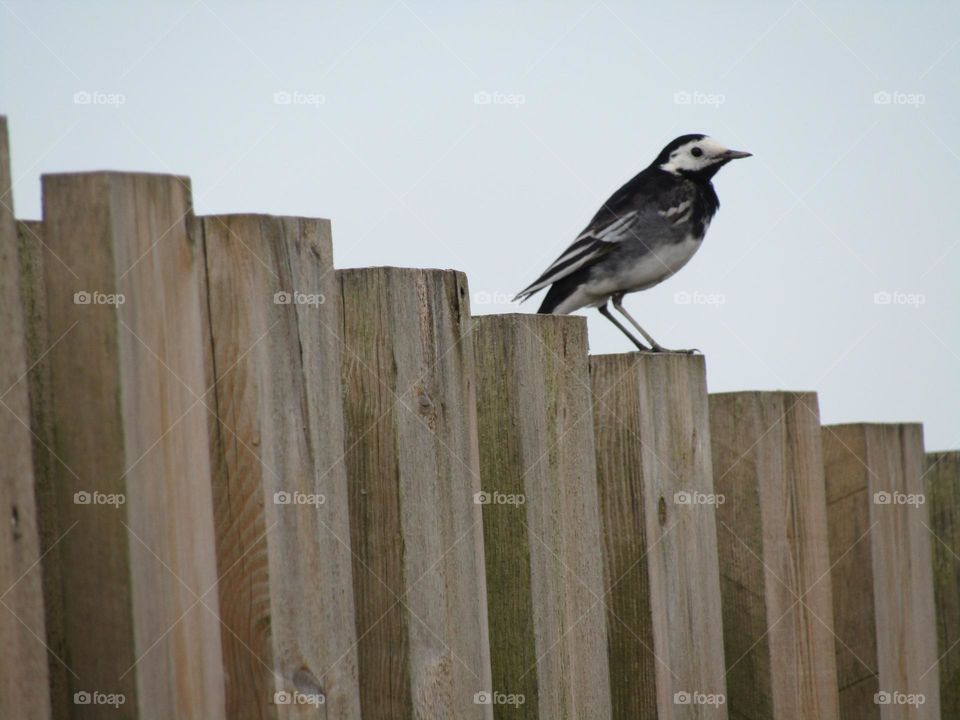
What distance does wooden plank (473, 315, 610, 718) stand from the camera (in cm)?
368

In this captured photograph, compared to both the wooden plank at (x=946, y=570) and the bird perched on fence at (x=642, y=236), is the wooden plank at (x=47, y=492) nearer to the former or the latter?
the wooden plank at (x=946, y=570)

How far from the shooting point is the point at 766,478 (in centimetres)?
462

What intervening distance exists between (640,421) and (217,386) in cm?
178

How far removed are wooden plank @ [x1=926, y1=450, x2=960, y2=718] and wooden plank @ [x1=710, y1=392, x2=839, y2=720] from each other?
1.12 metres

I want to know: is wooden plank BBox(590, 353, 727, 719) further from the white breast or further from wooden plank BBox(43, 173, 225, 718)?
the white breast

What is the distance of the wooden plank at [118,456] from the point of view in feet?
8.57

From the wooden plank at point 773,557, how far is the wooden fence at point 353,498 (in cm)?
1

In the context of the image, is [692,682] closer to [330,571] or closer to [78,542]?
[330,571]

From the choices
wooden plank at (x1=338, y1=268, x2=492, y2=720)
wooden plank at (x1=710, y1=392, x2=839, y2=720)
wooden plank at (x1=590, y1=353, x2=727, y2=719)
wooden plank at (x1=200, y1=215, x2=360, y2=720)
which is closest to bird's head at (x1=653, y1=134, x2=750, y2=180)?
wooden plank at (x1=710, y1=392, x2=839, y2=720)

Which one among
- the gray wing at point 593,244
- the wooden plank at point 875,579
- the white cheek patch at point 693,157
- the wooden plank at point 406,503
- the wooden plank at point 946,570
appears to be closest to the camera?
the wooden plank at point 406,503

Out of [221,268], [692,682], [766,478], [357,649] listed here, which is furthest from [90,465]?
[766,478]

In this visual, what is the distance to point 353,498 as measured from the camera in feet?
10.6

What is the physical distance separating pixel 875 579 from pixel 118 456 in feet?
11.7

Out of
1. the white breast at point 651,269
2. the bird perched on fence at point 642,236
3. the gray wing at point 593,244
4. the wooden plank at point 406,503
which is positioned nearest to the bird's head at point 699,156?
the bird perched on fence at point 642,236
